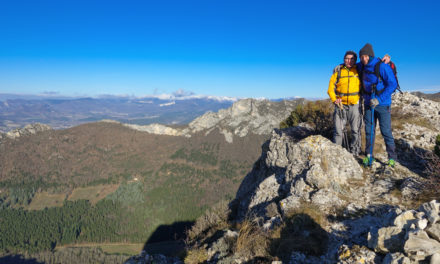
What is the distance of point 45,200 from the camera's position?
415 feet

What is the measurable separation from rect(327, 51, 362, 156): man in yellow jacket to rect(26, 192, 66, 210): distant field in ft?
502

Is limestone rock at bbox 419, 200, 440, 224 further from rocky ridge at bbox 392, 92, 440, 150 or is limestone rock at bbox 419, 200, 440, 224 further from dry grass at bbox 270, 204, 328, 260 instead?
rocky ridge at bbox 392, 92, 440, 150

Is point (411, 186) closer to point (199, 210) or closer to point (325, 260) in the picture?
point (325, 260)

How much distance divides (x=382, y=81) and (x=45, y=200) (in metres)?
167

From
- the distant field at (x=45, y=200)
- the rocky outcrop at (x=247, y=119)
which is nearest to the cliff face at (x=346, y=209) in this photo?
the distant field at (x=45, y=200)

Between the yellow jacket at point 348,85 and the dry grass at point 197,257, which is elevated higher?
the yellow jacket at point 348,85

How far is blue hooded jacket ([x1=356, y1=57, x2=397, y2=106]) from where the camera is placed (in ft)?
28.0

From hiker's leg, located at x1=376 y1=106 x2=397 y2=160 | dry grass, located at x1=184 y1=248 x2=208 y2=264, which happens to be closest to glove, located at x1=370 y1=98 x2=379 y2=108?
hiker's leg, located at x1=376 y1=106 x2=397 y2=160

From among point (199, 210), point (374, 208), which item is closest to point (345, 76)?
point (374, 208)

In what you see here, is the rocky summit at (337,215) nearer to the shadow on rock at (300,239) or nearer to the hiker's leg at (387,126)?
the shadow on rock at (300,239)

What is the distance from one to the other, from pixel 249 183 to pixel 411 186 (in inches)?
459

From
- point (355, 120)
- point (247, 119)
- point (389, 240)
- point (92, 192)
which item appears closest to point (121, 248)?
point (92, 192)

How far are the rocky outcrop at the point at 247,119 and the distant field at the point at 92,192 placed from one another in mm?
79706

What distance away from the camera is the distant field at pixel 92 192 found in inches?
4980
